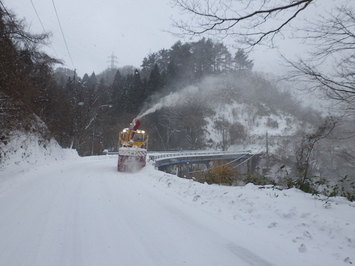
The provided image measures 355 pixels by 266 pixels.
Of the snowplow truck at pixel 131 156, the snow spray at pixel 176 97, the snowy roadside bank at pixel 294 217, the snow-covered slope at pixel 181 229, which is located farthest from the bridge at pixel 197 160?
the snowy roadside bank at pixel 294 217

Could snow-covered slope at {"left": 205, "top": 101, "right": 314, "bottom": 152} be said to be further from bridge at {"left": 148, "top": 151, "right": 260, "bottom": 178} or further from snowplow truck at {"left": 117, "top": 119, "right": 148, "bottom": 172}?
snowplow truck at {"left": 117, "top": 119, "right": 148, "bottom": 172}

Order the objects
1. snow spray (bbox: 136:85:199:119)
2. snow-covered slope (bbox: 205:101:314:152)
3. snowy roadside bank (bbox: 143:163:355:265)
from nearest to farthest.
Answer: snowy roadside bank (bbox: 143:163:355:265) → snow spray (bbox: 136:85:199:119) → snow-covered slope (bbox: 205:101:314:152)

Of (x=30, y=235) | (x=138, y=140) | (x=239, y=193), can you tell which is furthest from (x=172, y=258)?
(x=138, y=140)

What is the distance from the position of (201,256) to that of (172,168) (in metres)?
44.9

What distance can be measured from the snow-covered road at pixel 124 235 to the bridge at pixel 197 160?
25.3 m

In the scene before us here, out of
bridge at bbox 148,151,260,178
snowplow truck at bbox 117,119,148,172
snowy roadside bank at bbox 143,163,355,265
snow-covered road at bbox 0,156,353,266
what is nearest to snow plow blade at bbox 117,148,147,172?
snowplow truck at bbox 117,119,148,172

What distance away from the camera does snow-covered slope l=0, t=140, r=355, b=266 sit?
353 cm

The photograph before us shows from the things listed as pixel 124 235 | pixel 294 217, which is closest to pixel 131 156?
pixel 124 235

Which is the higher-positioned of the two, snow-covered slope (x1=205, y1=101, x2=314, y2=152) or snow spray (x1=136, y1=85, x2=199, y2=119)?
snow spray (x1=136, y1=85, x2=199, y2=119)

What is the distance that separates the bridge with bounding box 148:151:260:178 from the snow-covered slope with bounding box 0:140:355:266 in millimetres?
25333

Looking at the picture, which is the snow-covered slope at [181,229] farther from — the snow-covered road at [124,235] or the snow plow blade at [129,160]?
the snow plow blade at [129,160]

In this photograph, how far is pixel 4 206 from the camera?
616cm

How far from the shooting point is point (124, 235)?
433cm

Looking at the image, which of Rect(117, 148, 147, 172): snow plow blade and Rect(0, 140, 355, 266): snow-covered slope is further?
Rect(117, 148, 147, 172): snow plow blade
